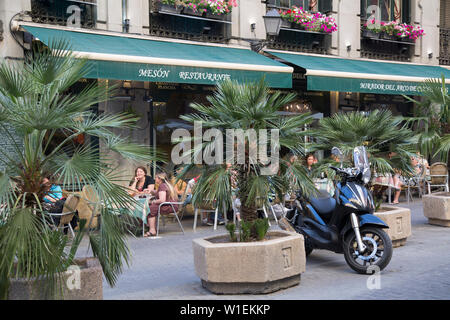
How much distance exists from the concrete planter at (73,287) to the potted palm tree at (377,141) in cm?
488

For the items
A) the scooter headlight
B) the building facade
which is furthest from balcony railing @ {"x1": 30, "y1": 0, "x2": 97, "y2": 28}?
the scooter headlight

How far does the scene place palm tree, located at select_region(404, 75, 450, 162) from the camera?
35.3ft

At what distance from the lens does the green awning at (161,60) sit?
10.7 metres

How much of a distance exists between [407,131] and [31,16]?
7.50 metres

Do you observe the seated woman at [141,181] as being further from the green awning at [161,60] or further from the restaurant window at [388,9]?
the restaurant window at [388,9]

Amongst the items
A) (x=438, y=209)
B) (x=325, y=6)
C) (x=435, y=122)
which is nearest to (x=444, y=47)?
(x=325, y=6)

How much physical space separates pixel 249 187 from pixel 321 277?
5.07 ft

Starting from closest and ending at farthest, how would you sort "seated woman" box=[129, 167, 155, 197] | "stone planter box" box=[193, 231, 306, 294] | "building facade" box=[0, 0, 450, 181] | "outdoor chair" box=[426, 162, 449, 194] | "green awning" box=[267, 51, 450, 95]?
"stone planter box" box=[193, 231, 306, 294]
"seated woman" box=[129, 167, 155, 197]
"building facade" box=[0, 0, 450, 181]
"green awning" box=[267, 51, 450, 95]
"outdoor chair" box=[426, 162, 449, 194]

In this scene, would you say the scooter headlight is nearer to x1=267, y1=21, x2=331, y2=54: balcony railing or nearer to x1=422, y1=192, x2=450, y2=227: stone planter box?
x1=422, y1=192, x2=450, y2=227: stone planter box

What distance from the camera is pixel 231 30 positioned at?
1479 cm

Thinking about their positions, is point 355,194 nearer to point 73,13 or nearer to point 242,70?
point 242,70

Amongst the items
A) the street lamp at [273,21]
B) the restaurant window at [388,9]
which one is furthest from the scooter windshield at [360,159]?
the restaurant window at [388,9]

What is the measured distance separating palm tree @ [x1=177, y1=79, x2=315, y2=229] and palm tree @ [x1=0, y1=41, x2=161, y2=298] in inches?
55.5

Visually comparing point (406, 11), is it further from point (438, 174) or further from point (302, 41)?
point (438, 174)
